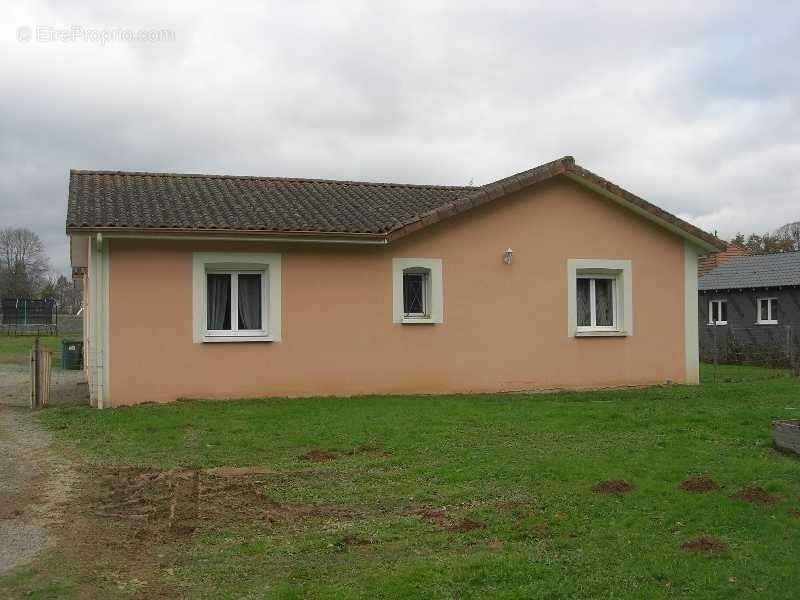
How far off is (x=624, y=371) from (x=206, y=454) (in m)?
9.74

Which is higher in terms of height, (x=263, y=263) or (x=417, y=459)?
(x=263, y=263)

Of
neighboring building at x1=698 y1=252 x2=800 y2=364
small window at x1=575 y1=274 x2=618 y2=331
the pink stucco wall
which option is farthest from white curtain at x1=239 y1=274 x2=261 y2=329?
neighboring building at x1=698 y1=252 x2=800 y2=364

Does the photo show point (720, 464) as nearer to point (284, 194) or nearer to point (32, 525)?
point (32, 525)

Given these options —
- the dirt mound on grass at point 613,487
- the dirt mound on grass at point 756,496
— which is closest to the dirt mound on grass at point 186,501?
the dirt mound on grass at point 613,487

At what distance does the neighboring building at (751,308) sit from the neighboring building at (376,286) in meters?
10.7

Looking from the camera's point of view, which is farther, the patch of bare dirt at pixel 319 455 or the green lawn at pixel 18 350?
the green lawn at pixel 18 350

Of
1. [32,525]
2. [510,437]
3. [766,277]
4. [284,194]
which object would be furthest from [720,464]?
[766,277]

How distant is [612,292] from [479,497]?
34.7 feet

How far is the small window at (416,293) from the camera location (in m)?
15.7

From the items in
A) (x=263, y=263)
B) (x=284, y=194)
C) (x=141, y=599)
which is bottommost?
(x=141, y=599)

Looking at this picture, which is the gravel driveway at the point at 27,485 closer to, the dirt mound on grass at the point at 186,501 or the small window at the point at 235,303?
the dirt mound on grass at the point at 186,501

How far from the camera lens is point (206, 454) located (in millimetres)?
9633

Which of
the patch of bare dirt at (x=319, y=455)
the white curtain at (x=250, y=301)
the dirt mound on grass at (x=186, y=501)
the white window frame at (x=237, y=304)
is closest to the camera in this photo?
the dirt mound on grass at (x=186, y=501)

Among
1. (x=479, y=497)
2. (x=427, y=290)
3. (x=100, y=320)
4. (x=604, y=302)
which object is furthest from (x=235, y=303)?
(x=479, y=497)
